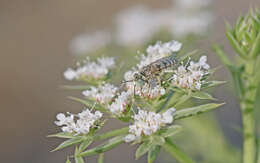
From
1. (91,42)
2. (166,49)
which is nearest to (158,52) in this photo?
(166,49)

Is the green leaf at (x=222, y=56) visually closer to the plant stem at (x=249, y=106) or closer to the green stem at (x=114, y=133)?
the plant stem at (x=249, y=106)

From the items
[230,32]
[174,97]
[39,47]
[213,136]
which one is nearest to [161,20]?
[213,136]

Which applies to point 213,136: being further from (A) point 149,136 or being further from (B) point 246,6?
(B) point 246,6

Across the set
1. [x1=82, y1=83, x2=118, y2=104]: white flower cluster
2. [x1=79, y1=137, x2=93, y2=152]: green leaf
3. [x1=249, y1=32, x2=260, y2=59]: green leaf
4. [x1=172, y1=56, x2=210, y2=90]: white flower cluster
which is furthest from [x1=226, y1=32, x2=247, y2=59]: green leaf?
[x1=79, y1=137, x2=93, y2=152]: green leaf

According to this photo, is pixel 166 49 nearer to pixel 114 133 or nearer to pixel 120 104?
pixel 120 104

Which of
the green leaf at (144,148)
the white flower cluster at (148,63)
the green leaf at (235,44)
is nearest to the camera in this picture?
the green leaf at (144,148)

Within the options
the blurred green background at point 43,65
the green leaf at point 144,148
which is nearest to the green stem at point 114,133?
the green leaf at point 144,148
